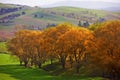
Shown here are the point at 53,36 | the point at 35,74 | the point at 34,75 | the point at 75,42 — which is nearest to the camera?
the point at 75,42

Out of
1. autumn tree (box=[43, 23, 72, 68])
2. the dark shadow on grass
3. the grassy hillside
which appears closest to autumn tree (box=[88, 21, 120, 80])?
the grassy hillside

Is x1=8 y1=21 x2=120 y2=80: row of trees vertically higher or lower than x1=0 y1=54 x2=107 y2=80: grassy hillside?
Answer: higher

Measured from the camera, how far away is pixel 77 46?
87.9 metres

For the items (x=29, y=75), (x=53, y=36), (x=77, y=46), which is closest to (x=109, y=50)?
(x=77, y=46)

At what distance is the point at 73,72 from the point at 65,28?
58.5 ft

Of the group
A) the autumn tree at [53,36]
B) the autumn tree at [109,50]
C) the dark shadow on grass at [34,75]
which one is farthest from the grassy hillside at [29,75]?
the autumn tree at [53,36]

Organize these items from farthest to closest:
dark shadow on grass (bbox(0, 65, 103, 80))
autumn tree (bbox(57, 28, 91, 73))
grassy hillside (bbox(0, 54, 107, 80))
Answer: autumn tree (bbox(57, 28, 91, 73)) < dark shadow on grass (bbox(0, 65, 103, 80)) < grassy hillside (bbox(0, 54, 107, 80))

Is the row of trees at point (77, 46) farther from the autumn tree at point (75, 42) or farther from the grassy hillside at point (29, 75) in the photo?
the grassy hillside at point (29, 75)

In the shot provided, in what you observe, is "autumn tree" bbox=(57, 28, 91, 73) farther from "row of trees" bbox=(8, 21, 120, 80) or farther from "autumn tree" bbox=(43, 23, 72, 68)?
"autumn tree" bbox=(43, 23, 72, 68)

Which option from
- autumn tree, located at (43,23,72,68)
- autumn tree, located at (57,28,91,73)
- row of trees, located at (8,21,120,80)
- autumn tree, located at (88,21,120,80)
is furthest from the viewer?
autumn tree, located at (43,23,72,68)

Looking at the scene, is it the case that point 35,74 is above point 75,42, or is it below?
below

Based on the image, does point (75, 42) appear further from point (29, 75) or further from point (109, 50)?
point (29, 75)

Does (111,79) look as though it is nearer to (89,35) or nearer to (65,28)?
(89,35)

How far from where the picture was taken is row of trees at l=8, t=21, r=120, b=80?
74688mm
